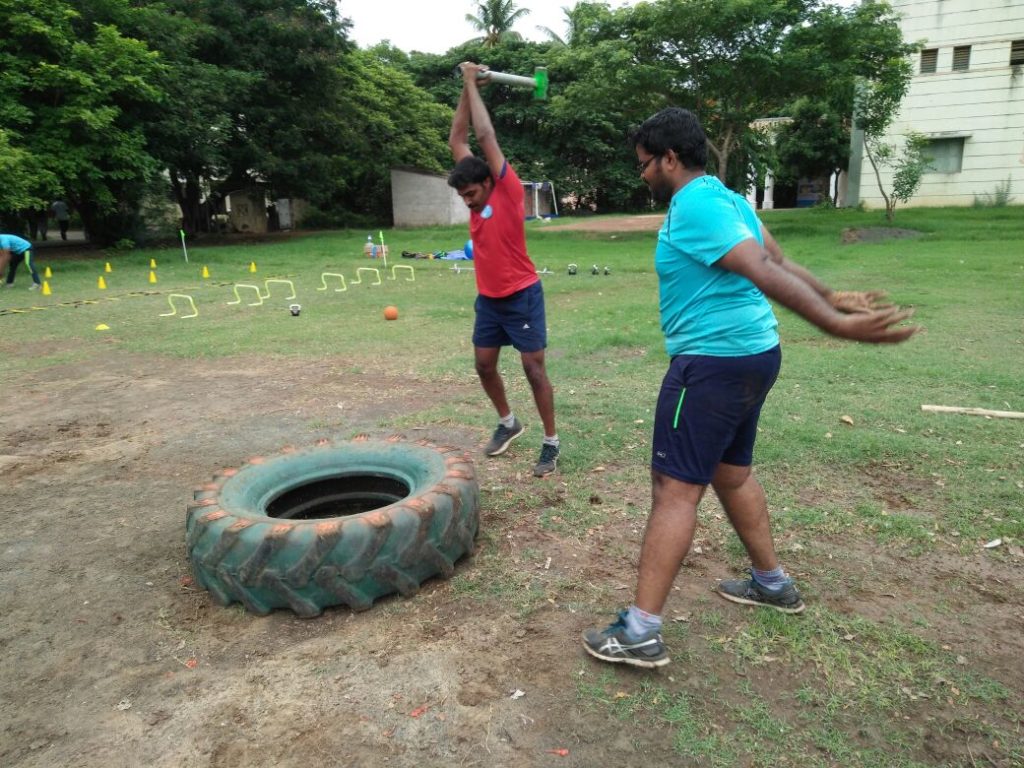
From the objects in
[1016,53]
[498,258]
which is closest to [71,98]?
[498,258]

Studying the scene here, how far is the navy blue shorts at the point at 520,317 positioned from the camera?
14.5ft

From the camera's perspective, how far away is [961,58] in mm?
27078

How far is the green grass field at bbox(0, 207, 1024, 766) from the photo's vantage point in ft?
7.64

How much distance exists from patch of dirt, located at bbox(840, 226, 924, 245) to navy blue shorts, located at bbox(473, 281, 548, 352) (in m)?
16.8

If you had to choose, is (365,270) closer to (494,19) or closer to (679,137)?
(679,137)

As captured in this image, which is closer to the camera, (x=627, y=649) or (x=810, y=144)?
(x=627, y=649)

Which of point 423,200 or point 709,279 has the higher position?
point 423,200

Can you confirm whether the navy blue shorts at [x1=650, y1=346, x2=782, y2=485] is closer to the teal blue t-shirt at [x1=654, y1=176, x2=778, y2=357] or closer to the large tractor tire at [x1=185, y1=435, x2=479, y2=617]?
the teal blue t-shirt at [x1=654, y1=176, x2=778, y2=357]

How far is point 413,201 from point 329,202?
20.2 ft

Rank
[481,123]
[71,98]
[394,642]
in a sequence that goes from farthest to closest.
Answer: [71,98] < [481,123] < [394,642]

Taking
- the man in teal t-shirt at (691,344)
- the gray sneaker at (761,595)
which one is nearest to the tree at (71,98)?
the man in teal t-shirt at (691,344)

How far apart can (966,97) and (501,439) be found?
30.3 metres

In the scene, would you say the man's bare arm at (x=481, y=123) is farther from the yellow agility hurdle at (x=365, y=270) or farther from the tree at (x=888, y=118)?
the tree at (x=888, y=118)

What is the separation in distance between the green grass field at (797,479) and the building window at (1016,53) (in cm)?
1944
